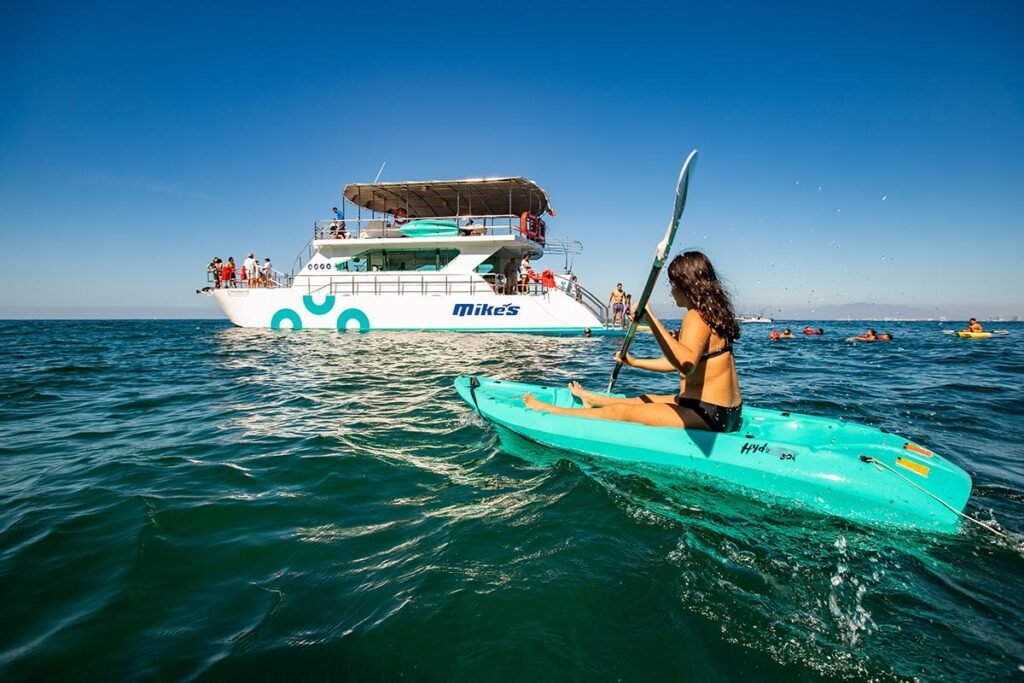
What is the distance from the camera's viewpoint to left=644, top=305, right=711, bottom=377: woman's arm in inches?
138

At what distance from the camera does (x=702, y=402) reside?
3896 millimetres

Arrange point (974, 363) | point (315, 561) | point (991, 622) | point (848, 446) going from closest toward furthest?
point (991, 622), point (315, 561), point (848, 446), point (974, 363)

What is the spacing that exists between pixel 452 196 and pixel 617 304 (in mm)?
9128

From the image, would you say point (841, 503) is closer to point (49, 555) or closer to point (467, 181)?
point (49, 555)

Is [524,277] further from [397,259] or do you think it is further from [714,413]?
[714,413]

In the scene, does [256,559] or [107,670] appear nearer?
[107,670]

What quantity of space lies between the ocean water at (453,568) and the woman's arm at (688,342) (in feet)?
3.34

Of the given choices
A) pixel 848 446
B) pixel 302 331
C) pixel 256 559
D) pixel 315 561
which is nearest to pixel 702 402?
pixel 848 446

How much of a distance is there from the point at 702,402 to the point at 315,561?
2.99 meters

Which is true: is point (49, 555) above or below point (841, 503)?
below

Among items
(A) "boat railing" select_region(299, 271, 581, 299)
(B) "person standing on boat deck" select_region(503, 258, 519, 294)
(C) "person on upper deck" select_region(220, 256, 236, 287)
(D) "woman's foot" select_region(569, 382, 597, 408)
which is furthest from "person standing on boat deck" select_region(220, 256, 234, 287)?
(D) "woman's foot" select_region(569, 382, 597, 408)

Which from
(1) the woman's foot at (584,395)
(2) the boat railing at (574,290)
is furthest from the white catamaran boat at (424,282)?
(1) the woman's foot at (584,395)

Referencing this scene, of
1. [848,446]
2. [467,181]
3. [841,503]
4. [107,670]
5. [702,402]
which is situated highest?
[467,181]

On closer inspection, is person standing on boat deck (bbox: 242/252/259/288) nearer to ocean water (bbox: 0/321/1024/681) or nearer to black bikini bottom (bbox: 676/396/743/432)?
ocean water (bbox: 0/321/1024/681)
